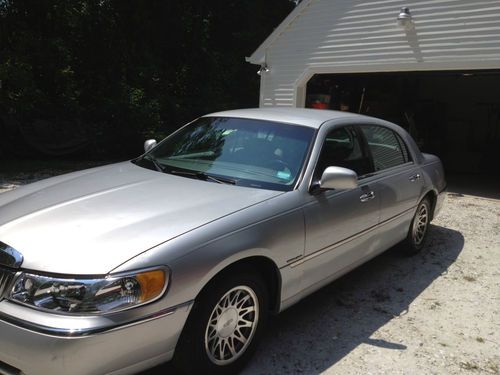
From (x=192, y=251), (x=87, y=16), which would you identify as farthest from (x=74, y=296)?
(x=87, y=16)

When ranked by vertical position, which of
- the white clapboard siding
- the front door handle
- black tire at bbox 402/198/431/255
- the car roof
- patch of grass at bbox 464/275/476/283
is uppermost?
the white clapboard siding

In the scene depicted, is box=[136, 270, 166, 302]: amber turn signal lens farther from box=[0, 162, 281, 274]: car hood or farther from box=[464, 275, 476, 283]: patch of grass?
box=[464, 275, 476, 283]: patch of grass

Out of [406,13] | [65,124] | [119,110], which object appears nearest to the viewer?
[406,13]

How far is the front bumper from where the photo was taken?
2006mm

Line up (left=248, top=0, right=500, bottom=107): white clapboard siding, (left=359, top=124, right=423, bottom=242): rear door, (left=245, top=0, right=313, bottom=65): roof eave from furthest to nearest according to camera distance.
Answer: (left=245, top=0, right=313, bottom=65): roof eave → (left=248, top=0, right=500, bottom=107): white clapboard siding → (left=359, top=124, right=423, bottom=242): rear door

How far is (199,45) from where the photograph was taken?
2059 centimetres

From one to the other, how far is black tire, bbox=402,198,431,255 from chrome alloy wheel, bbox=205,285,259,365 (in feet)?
8.96

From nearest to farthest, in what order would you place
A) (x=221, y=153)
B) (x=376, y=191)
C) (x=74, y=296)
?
(x=74, y=296)
(x=221, y=153)
(x=376, y=191)

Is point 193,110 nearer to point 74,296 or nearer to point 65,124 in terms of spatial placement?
point 65,124

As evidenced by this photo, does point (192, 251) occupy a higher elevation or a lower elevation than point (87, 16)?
lower

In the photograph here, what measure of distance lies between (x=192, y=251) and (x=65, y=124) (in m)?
12.3

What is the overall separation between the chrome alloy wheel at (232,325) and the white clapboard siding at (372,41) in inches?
309

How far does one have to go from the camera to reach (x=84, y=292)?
6.91 feet

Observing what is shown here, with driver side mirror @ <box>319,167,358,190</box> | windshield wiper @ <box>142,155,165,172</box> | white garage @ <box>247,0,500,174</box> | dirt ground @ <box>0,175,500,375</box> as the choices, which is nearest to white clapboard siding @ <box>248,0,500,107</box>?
white garage @ <box>247,0,500,174</box>
